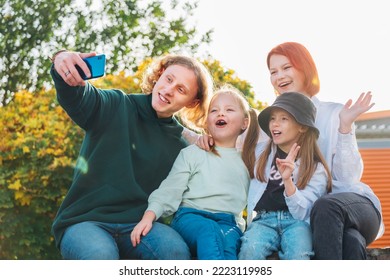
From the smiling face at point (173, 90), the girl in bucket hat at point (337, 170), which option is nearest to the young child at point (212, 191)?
the smiling face at point (173, 90)

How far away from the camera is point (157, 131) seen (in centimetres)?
253

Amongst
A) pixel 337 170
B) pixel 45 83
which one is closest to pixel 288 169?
pixel 337 170

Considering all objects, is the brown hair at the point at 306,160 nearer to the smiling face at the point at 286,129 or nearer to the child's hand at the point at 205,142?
the smiling face at the point at 286,129

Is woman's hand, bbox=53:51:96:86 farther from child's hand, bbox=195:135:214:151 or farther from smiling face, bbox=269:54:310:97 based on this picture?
smiling face, bbox=269:54:310:97

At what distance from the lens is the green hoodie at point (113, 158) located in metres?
2.34

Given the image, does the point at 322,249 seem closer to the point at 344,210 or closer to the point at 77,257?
the point at 344,210

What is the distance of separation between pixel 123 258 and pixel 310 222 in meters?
0.68

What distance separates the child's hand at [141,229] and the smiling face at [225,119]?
45 cm

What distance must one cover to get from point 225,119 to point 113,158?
17.9 inches

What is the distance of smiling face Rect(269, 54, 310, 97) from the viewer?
8.68 ft

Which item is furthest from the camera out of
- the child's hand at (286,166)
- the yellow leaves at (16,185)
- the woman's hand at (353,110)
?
the yellow leaves at (16,185)

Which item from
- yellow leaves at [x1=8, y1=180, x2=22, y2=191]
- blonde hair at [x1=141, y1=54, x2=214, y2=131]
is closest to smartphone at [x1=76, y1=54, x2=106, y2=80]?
blonde hair at [x1=141, y1=54, x2=214, y2=131]
